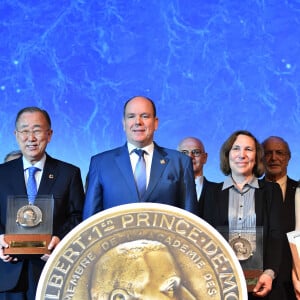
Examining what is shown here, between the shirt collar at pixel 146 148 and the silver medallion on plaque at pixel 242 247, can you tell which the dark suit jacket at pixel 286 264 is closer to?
the silver medallion on plaque at pixel 242 247

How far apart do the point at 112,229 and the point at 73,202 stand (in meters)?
1.05

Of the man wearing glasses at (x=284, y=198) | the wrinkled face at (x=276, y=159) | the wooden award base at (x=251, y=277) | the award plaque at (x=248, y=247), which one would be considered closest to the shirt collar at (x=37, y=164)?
the award plaque at (x=248, y=247)

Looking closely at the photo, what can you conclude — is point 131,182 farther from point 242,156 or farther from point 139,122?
point 242,156

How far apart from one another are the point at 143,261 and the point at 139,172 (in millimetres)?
911

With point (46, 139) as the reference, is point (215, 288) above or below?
below

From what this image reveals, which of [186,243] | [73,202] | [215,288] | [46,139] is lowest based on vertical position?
[215,288]

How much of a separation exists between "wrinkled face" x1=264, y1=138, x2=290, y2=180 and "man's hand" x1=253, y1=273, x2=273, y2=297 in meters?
1.24

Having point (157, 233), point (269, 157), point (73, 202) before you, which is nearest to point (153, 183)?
point (73, 202)

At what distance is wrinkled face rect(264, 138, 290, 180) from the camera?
392cm

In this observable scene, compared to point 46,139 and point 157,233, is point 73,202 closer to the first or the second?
point 46,139

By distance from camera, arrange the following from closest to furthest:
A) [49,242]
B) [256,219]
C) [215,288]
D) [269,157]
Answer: [215,288], [49,242], [256,219], [269,157]

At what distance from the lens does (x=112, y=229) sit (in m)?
2.10

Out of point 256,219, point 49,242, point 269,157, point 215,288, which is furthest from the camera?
point 269,157

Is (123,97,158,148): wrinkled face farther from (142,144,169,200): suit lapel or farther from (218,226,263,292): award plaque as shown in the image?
(218,226,263,292): award plaque
